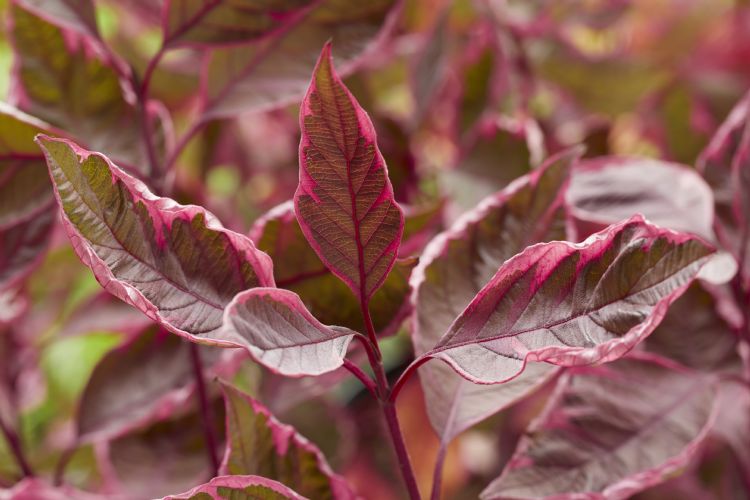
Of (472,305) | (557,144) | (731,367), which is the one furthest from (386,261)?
(557,144)

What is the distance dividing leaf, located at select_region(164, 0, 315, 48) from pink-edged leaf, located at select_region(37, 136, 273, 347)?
0.18m

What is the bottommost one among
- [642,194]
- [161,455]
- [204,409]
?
[161,455]

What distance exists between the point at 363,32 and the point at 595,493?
0.33 m

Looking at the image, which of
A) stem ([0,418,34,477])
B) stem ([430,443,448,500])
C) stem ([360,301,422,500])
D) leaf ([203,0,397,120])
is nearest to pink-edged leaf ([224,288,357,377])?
stem ([360,301,422,500])

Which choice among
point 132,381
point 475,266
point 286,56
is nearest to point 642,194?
point 475,266

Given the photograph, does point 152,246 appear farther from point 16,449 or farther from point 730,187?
point 730,187

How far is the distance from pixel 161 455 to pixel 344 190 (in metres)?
0.38

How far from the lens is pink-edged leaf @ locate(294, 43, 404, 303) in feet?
1.08

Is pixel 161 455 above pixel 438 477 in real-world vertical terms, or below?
below

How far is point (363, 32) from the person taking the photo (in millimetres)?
521

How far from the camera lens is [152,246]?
0.36m

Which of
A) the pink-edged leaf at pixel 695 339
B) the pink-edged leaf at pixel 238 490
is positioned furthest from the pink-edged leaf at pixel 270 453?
the pink-edged leaf at pixel 695 339

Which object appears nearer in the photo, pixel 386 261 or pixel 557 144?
pixel 386 261

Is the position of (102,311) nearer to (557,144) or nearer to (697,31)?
(557,144)
